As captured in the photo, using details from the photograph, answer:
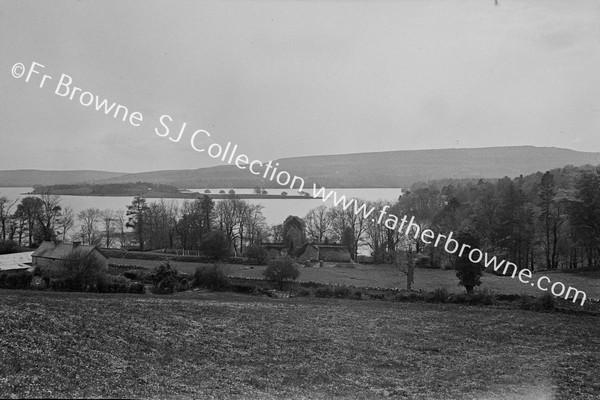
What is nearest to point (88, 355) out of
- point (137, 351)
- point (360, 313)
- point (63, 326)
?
point (137, 351)

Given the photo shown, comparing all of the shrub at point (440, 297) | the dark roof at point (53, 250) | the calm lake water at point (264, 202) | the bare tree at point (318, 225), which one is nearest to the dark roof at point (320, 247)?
the bare tree at point (318, 225)

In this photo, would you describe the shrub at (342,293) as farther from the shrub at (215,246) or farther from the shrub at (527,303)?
the shrub at (215,246)

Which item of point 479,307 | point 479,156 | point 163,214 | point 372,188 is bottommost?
point 479,307

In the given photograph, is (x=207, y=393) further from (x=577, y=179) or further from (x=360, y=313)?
(x=577, y=179)

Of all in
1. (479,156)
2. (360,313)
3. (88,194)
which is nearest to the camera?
(360,313)

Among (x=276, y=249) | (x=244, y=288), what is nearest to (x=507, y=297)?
(x=244, y=288)

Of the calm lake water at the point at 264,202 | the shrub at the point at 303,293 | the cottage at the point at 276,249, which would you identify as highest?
the calm lake water at the point at 264,202

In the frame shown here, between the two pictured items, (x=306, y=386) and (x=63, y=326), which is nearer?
(x=306, y=386)

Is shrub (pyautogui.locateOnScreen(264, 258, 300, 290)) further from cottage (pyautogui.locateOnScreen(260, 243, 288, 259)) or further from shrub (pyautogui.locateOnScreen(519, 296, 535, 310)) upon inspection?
cottage (pyautogui.locateOnScreen(260, 243, 288, 259))

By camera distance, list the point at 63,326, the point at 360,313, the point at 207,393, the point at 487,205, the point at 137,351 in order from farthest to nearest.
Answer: the point at 487,205, the point at 360,313, the point at 63,326, the point at 137,351, the point at 207,393
